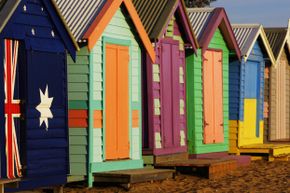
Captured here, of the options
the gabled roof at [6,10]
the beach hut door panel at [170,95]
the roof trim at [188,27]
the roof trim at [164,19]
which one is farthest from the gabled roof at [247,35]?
the gabled roof at [6,10]

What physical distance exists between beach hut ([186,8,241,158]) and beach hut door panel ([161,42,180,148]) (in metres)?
1.01

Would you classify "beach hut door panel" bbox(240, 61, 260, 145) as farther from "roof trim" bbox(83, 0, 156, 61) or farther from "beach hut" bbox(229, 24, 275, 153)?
"roof trim" bbox(83, 0, 156, 61)

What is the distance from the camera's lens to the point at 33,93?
1486cm

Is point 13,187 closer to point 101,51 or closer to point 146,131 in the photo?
point 101,51

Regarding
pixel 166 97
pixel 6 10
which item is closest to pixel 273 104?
pixel 166 97

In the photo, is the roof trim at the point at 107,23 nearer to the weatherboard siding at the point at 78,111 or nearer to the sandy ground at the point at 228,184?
the weatherboard siding at the point at 78,111

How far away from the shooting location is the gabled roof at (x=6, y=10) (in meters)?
14.1

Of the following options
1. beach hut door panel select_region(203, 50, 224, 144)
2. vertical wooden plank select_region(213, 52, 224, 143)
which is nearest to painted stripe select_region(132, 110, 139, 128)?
beach hut door panel select_region(203, 50, 224, 144)

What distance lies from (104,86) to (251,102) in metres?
8.97

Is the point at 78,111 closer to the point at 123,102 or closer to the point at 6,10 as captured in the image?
the point at 123,102

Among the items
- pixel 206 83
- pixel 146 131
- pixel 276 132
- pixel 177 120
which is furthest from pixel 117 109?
pixel 276 132

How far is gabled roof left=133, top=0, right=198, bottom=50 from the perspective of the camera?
19.5m

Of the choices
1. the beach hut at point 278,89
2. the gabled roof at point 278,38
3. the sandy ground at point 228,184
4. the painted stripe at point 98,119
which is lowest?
the sandy ground at point 228,184

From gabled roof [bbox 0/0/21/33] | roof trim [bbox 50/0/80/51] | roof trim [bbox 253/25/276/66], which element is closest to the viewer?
gabled roof [bbox 0/0/21/33]
